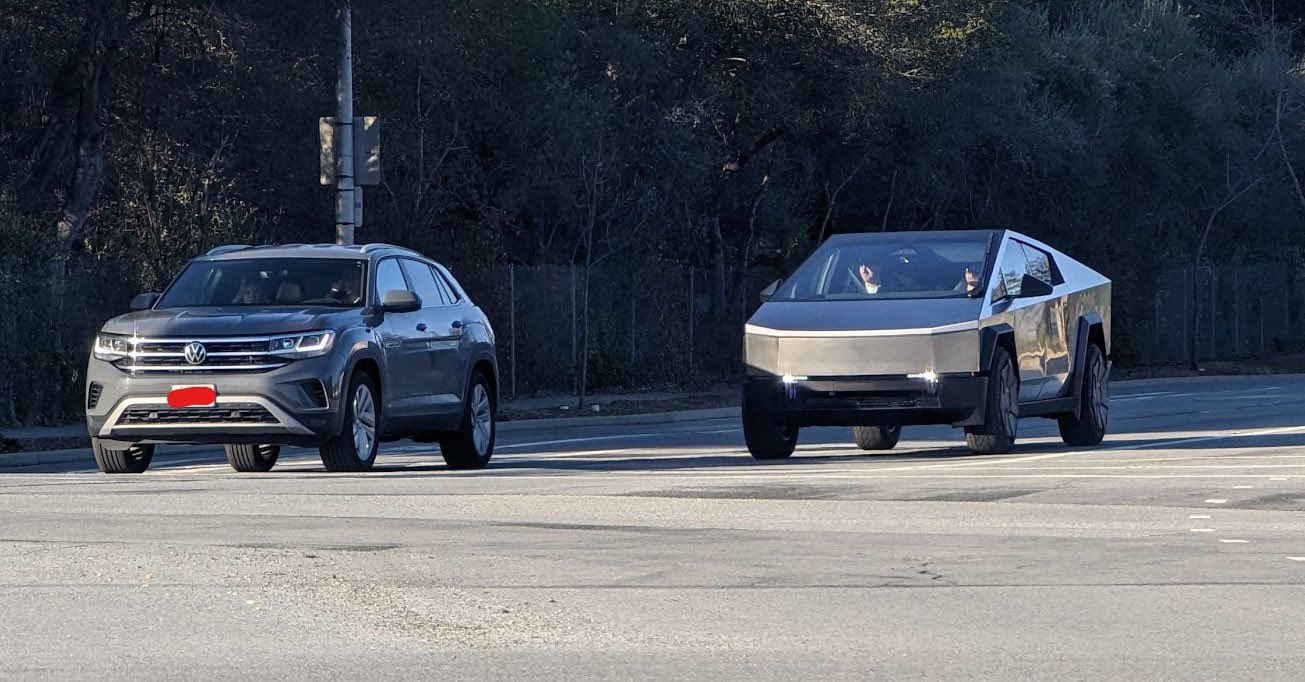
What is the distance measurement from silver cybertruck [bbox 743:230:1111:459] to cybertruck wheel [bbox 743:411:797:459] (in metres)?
0.02

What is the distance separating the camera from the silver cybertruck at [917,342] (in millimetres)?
16109

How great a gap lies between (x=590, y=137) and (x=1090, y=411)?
15196 millimetres

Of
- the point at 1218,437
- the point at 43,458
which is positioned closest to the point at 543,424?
the point at 43,458

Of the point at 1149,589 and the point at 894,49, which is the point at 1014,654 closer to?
the point at 1149,589

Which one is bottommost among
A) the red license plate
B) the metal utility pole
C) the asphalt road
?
the asphalt road

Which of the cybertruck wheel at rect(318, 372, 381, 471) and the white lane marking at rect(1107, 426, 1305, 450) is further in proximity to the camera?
the white lane marking at rect(1107, 426, 1305, 450)

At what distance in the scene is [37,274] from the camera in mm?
24781

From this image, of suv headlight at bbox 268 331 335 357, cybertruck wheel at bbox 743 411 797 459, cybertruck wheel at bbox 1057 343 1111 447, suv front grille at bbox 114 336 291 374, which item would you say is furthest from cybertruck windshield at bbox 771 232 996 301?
suv front grille at bbox 114 336 291 374

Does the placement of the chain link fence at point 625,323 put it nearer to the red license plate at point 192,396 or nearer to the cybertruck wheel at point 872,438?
the cybertruck wheel at point 872,438

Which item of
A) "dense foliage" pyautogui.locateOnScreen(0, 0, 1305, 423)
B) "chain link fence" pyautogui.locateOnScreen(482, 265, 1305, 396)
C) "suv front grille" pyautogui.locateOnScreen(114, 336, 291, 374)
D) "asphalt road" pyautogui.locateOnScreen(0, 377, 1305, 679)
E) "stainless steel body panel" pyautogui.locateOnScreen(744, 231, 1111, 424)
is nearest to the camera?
"asphalt road" pyautogui.locateOnScreen(0, 377, 1305, 679)

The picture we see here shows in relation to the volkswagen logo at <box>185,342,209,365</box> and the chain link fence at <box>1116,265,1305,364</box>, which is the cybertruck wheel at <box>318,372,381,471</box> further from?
the chain link fence at <box>1116,265,1305,364</box>

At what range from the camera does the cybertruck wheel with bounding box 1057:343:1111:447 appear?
18.6 m

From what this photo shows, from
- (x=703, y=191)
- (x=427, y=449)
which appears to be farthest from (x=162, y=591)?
(x=703, y=191)

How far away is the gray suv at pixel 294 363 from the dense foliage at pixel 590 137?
847 cm
